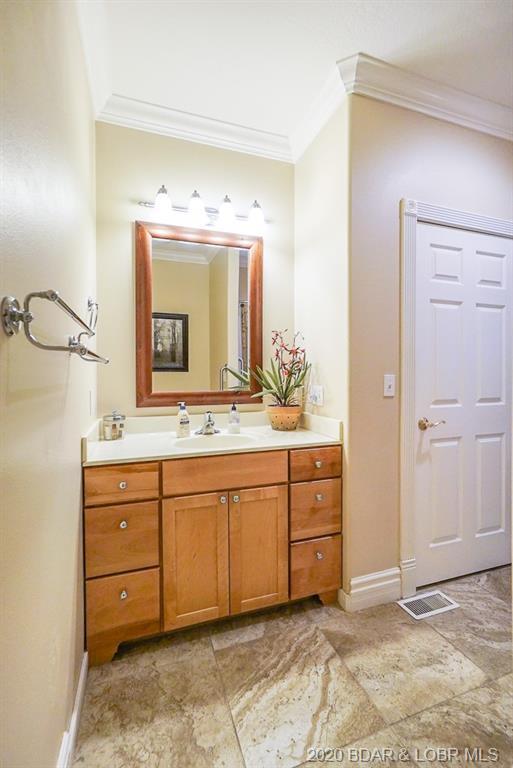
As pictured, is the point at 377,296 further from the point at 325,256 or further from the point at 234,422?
the point at 234,422

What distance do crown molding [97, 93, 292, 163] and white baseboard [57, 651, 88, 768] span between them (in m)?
2.66

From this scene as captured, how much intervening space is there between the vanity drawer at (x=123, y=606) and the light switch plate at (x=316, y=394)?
1.19 m

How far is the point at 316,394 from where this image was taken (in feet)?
6.79

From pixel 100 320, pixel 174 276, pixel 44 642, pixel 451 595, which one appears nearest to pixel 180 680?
pixel 44 642

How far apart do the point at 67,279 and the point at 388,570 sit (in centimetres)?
203

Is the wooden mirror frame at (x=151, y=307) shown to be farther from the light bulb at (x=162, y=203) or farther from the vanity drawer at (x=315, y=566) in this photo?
the vanity drawer at (x=315, y=566)

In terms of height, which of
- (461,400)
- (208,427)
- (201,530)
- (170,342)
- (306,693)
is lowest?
(306,693)

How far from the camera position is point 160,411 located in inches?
81.7

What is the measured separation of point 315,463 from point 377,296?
3.03 ft

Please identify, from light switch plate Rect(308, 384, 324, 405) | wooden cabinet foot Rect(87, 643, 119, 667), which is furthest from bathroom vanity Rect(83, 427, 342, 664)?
light switch plate Rect(308, 384, 324, 405)

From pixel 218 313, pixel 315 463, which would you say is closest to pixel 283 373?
pixel 218 313

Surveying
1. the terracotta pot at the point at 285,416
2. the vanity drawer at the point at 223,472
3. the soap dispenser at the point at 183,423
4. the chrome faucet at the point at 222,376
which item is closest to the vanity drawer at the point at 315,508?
the vanity drawer at the point at 223,472

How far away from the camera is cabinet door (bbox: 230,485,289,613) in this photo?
1.66 m

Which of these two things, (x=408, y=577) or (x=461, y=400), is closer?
(x=408, y=577)
